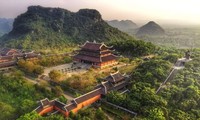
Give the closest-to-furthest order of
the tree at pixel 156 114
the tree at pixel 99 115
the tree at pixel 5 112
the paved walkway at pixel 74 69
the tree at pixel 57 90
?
1. the tree at pixel 156 114
2. the tree at pixel 5 112
3. the tree at pixel 99 115
4. the tree at pixel 57 90
5. the paved walkway at pixel 74 69

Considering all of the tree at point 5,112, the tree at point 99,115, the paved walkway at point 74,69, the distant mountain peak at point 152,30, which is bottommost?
the distant mountain peak at point 152,30

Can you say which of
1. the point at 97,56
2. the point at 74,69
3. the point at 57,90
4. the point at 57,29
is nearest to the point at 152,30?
the point at 57,29

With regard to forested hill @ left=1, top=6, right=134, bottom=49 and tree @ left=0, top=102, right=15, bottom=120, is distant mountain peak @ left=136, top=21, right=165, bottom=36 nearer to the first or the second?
forested hill @ left=1, top=6, right=134, bottom=49

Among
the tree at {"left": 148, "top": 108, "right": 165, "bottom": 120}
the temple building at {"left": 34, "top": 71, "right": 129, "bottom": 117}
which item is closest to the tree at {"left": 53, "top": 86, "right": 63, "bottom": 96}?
the temple building at {"left": 34, "top": 71, "right": 129, "bottom": 117}

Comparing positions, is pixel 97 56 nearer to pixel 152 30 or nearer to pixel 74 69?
pixel 74 69

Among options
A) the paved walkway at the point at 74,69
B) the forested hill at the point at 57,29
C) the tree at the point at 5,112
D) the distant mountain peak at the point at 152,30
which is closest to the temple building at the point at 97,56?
the paved walkway at the point at 74,69

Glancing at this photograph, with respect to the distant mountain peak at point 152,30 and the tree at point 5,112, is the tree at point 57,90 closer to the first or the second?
the tree at point 5,112
